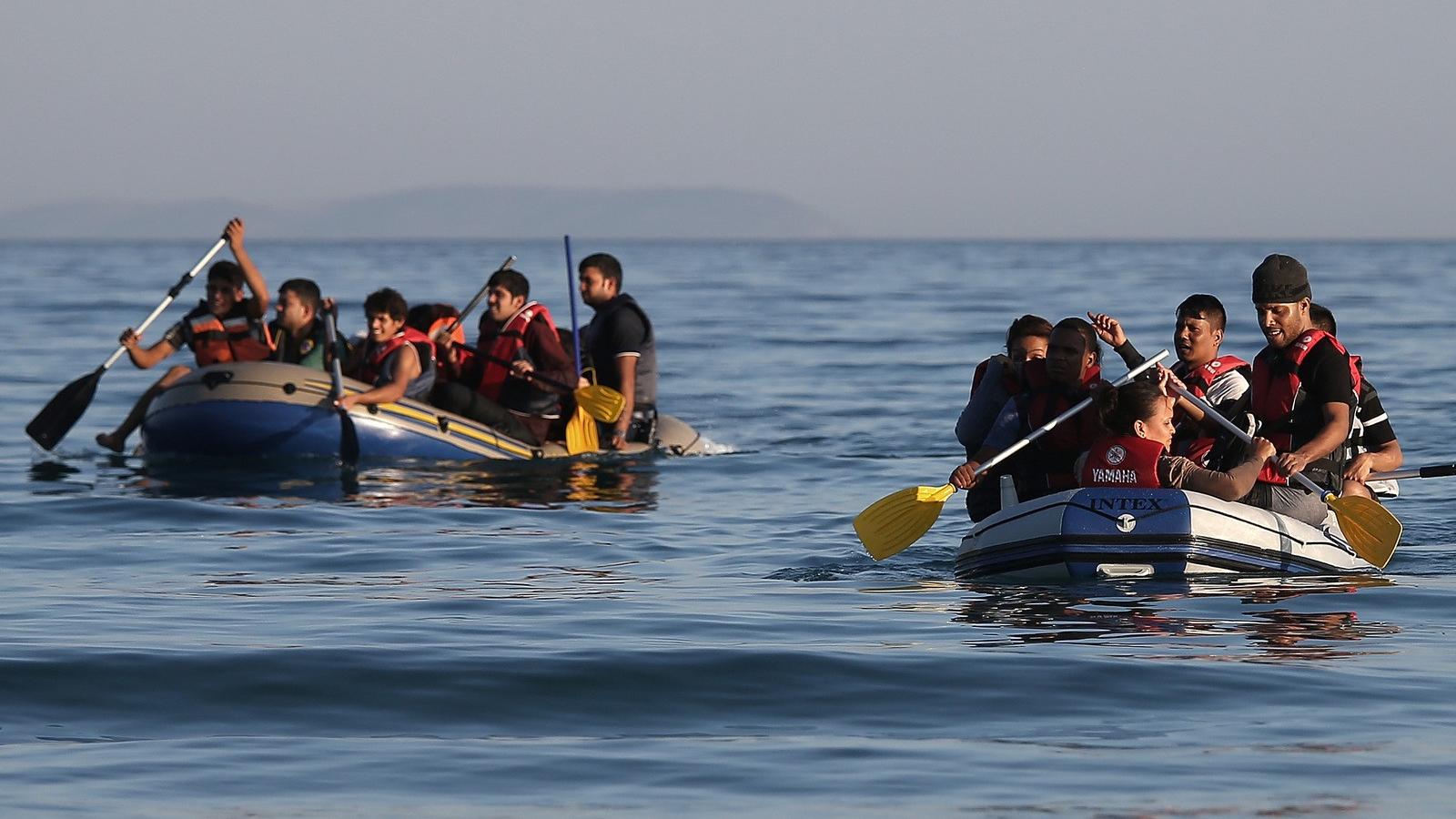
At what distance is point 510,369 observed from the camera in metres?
16.2

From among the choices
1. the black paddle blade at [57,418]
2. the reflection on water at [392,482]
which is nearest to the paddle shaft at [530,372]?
the reflection on water at [392,482]

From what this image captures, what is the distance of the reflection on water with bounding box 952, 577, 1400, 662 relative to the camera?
8.62 m

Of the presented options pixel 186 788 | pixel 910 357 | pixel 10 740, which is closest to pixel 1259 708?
pixel 186 788

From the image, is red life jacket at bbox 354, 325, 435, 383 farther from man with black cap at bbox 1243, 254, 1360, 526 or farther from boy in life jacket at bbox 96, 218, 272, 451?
man with black cap at bbox 1243, 254, 1360, 526

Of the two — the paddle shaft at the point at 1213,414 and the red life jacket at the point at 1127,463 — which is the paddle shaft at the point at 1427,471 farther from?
the red life jacket at the point at 1127,463

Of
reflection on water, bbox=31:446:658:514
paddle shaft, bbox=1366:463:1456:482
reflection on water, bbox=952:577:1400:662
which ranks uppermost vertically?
paddle shaft, bbox=1366:463:1456:482

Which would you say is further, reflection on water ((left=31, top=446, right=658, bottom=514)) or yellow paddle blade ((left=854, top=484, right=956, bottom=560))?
reflection on water ((left=31, top=446, right=658, bottom=514))

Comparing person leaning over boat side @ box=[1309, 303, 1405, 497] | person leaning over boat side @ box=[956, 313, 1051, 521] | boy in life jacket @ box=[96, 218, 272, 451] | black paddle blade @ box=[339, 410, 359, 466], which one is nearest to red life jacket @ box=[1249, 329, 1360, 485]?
person leaning over boat side @ box=[1309, 303, 1405, 497]

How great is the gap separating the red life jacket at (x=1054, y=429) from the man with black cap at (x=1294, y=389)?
84cm

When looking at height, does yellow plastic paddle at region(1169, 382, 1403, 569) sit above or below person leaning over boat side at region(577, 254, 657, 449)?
below

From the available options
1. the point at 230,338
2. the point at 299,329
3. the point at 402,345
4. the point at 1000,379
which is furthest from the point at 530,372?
the point at 1000,379

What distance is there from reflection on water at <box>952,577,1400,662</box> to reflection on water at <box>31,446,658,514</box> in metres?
5.06

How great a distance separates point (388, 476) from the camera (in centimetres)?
1569

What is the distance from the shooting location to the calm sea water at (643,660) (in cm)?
639
